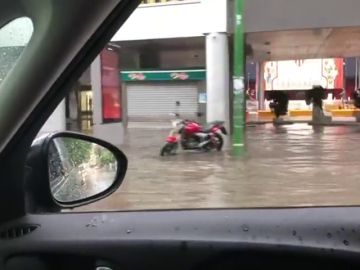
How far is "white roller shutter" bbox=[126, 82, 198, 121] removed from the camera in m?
24.5

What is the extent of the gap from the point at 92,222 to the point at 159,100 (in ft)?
76.6

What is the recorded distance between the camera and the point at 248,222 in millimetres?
2115

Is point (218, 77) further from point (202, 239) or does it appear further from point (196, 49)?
point (202, 239)

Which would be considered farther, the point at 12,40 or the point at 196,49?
the point at 196,49

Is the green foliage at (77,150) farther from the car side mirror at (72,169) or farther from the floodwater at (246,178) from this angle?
the floodwater at (246,178)

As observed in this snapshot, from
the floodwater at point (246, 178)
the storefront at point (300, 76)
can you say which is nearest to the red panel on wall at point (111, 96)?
the floodwater at point (246, 178)

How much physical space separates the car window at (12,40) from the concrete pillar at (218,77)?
55.8ft

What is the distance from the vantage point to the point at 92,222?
219 centimetres

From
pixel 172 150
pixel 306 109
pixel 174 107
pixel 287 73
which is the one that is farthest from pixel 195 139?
pixel 287 73

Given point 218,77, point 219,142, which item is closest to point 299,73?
point 218,77

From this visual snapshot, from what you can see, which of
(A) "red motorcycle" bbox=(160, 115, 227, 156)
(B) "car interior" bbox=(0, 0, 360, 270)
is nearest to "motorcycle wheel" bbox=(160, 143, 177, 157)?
(A) "red motorcycle" bbox=(160, 115, 227, 156)

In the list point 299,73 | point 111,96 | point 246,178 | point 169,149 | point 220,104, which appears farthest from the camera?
point 299,73

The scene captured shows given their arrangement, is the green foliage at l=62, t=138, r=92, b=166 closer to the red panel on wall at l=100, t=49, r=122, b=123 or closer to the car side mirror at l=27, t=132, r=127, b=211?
the car side mirror at l=27, t=132, r=127, b=211

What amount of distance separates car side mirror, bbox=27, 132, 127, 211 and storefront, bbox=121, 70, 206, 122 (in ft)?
69.3
